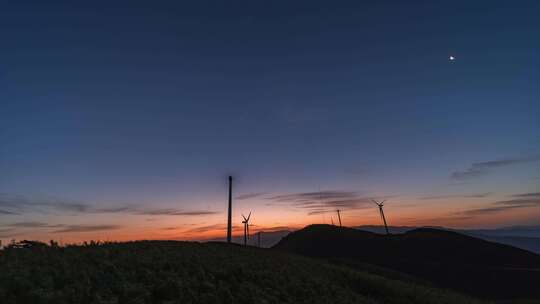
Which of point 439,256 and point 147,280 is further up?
point 147,280

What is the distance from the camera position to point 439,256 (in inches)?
4471

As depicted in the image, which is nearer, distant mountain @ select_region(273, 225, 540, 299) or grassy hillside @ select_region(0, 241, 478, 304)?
grassy hillside @ select_region(0, 241, 478, 304)

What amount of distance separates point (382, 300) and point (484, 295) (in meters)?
64.9

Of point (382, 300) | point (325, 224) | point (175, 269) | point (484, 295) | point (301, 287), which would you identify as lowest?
point (484, 295)

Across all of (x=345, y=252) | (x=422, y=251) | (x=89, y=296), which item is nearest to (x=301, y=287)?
(x=89, y=296)

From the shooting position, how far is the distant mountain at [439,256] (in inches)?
3258

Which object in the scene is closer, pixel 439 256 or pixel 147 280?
pixel 147 280

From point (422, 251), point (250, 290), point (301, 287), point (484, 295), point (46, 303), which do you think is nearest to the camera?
point (46, 303)

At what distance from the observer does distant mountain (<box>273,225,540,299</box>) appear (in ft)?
271

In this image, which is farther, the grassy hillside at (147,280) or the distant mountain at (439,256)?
the distant mountain at (439,256)

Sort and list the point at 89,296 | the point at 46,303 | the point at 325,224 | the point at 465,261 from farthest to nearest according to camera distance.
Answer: the point at 325,224 → the point at 465,261 → the point at 89,296 → the point at 46,303

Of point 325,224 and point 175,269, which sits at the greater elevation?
point 325,224

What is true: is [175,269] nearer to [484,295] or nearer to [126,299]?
[126,299]

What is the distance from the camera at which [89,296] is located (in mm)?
14555
